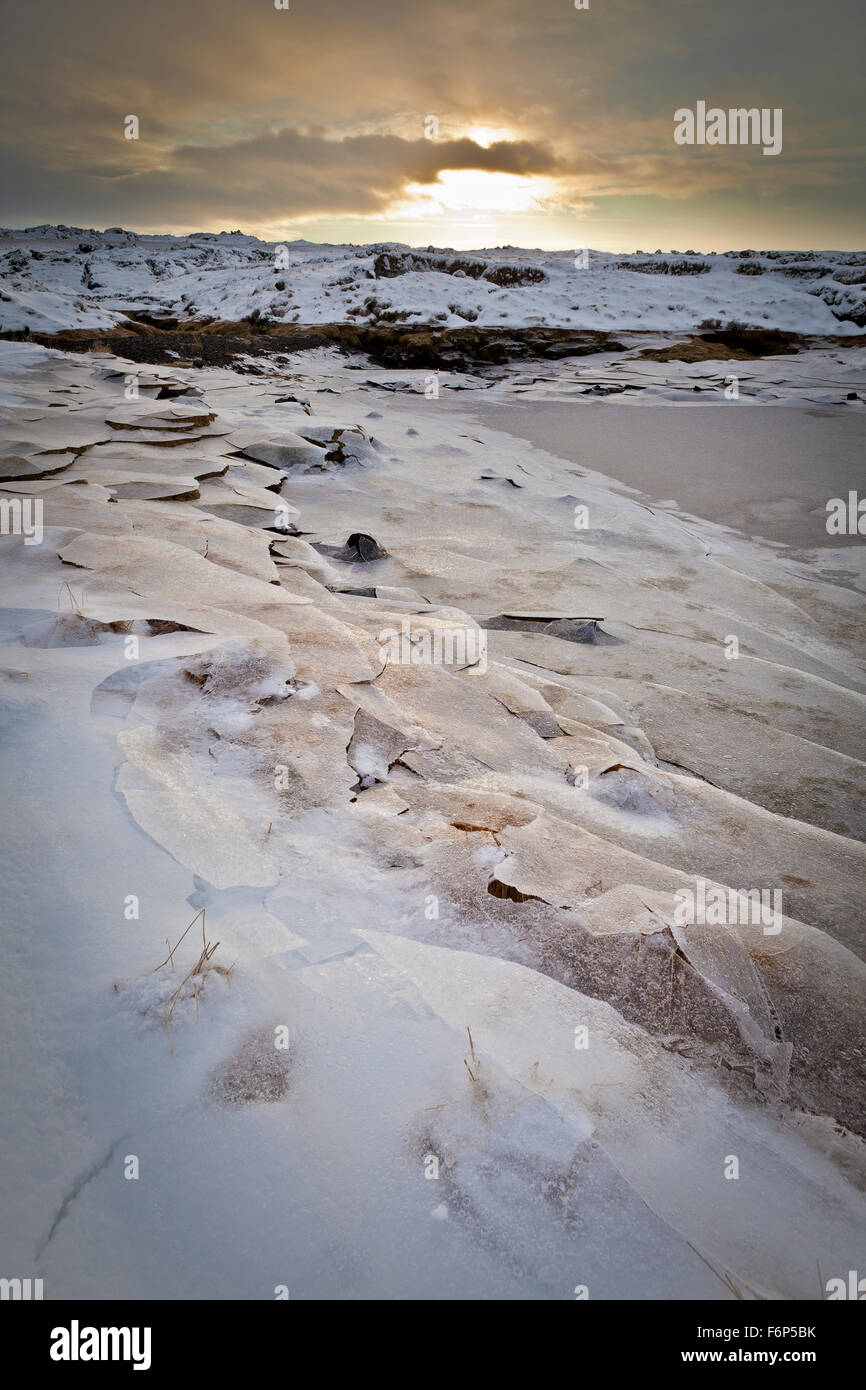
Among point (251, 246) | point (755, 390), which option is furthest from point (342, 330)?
point (251, 246)

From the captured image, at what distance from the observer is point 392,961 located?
1.07 m

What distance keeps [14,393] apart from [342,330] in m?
12.3

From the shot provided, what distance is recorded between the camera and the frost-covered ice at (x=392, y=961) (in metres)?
0.77

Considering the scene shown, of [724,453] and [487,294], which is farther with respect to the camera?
[487,294]

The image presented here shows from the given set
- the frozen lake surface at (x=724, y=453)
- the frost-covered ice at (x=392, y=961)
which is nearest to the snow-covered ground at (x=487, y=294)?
the frozen lake surface at (x=724, y=453)

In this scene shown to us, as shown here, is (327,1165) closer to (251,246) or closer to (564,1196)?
(564,1196)

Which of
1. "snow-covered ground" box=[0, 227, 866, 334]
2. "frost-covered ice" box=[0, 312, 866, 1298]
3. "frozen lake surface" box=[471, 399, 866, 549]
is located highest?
"snow-covered ground" box=[0, 227, 866, 334]

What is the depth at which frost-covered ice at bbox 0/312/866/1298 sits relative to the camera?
0.77 metres

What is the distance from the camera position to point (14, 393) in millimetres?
5379

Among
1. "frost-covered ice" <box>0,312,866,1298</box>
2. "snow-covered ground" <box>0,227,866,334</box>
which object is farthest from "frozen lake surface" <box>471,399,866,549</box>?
"snow-covered ground" <box>0,227,866,334</box>

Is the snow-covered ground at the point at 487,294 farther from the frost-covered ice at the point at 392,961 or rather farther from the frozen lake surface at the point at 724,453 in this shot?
the frost-covered ice at the point at 392,961

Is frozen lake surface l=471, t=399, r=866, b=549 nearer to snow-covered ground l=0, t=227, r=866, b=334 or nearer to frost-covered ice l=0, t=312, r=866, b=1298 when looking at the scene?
frost-covered ice l=0, t=312, r=866, b=1298

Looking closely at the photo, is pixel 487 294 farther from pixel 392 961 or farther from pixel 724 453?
pixel 392 961

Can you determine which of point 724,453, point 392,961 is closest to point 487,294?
point 724,453
